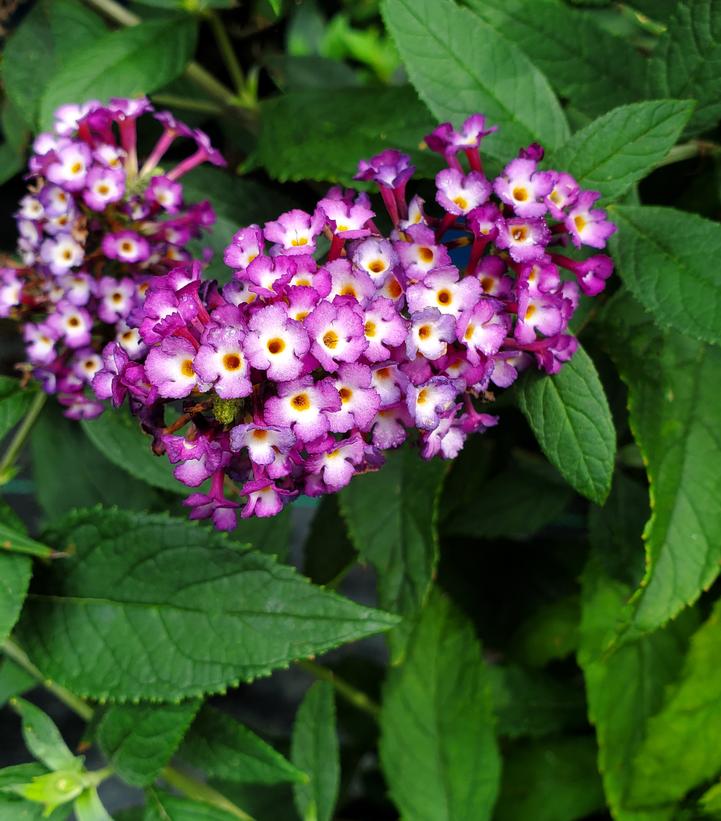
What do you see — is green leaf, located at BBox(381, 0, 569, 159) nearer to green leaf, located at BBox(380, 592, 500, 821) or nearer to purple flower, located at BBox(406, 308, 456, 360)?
purple flower, located at BBox(406, 308, 456, 360)

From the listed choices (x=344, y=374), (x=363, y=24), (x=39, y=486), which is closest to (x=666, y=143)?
(x=344, y=374)

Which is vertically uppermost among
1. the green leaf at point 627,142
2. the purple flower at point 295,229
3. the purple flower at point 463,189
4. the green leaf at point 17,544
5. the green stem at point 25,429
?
the green leaf at point 627,142

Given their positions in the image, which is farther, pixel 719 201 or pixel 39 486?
pixel 39 486

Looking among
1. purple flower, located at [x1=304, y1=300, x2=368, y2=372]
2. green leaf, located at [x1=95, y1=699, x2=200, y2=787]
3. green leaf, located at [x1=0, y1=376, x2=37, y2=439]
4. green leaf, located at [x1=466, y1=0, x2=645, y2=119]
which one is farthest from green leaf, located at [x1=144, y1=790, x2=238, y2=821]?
green leaf, located at [x1=466, y1=0, x2=645, y2=119]

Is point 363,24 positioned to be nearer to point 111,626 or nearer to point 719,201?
point 719,201

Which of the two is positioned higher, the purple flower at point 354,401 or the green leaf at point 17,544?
the purple flower at point 354,401

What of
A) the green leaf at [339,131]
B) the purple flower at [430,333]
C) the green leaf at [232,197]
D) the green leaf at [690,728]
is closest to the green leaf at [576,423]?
the purple flower at [430,333]

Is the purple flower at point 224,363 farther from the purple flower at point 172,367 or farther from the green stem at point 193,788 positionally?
the green stem at point 193,788
